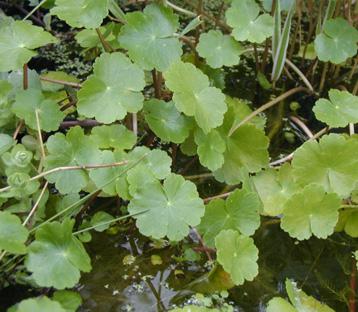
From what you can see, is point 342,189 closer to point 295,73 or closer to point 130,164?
point 130,164

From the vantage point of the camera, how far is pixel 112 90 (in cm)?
166

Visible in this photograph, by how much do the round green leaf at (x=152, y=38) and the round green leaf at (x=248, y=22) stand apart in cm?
24

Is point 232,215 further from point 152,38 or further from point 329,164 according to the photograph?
point 152,38

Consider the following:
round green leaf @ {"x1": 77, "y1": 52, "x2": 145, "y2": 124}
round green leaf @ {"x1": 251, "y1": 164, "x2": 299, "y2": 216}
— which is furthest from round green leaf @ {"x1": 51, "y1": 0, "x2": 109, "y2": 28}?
round green leaf @ {"x1": 251, "y1": 164, "x2": 299, "y2": 216}

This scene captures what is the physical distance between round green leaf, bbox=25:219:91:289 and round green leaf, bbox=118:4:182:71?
61 cm

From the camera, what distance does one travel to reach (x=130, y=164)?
1578mm

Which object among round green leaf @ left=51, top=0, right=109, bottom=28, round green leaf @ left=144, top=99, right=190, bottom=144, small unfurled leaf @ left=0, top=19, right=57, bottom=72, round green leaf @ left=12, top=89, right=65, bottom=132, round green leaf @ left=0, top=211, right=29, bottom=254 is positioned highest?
round green leaf @ left=51, top=0, right=109, bottom=28

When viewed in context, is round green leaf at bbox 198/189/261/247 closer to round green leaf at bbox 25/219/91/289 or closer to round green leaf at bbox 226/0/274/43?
round green leaf at bbox 25/219/91/289

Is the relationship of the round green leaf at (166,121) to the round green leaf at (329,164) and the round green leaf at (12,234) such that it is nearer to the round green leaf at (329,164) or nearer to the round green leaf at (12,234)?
the round green leaf at (329,164)

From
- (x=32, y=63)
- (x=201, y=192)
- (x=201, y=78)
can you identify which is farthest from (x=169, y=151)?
(x=32, y=63)

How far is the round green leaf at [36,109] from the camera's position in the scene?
163 centimetres

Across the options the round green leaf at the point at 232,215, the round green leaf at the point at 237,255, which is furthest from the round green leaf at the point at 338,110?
the round green leaf at the point at 237,255

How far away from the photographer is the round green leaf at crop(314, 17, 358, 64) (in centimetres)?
203

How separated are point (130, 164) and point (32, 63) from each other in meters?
1.08
